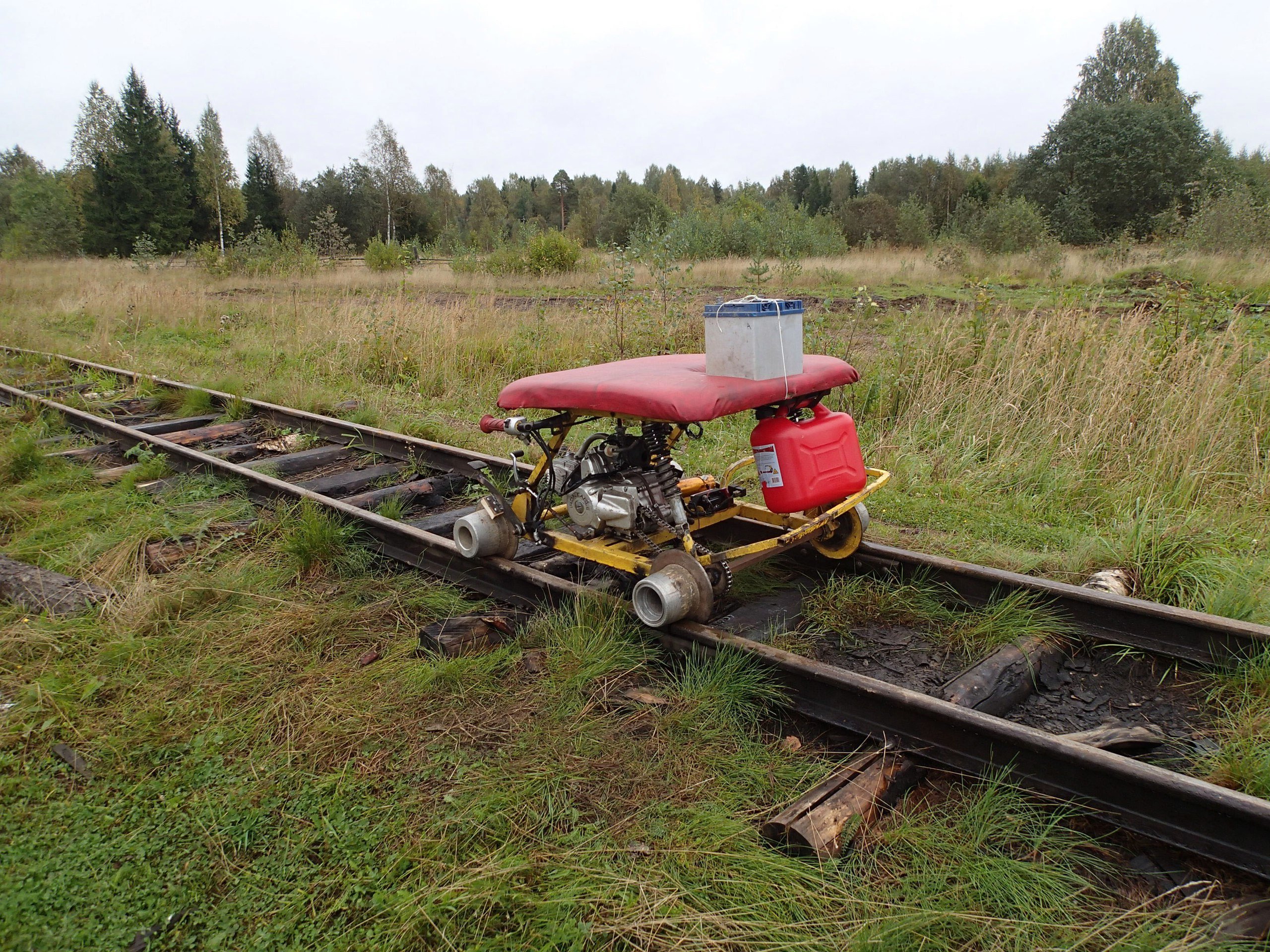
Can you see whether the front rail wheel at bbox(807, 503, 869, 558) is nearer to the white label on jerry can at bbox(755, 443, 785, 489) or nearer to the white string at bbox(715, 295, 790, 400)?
the white label on jerry can at bbox(755, 443, 785, 489)

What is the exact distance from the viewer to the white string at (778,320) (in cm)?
305

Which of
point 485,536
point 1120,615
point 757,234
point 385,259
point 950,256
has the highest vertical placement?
point 757,234

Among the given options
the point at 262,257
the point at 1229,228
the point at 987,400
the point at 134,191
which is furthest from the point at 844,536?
the point at 134,191

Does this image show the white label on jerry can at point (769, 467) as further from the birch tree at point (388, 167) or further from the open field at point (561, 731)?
the birch tree at point (388, 167)

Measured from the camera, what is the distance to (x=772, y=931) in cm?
199

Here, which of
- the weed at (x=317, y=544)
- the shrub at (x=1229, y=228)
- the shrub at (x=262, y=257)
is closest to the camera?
the weed at (x=317, y=544)

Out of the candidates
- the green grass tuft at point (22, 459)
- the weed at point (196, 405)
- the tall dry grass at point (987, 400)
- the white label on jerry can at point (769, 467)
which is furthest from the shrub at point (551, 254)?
the white label on jerry can at point (769, 467)

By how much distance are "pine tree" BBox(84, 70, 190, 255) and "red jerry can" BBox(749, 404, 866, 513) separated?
49.2m

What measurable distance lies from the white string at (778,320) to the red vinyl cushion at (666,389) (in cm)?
2

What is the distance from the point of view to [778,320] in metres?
3.07

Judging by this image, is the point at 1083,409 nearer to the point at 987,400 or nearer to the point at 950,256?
the point at 987,400

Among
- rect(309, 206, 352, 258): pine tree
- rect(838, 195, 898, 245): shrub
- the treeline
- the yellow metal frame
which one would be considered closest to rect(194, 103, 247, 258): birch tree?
the treeline

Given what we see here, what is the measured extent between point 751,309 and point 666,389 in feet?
1.53

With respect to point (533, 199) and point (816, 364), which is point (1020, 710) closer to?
point (816, 364)
